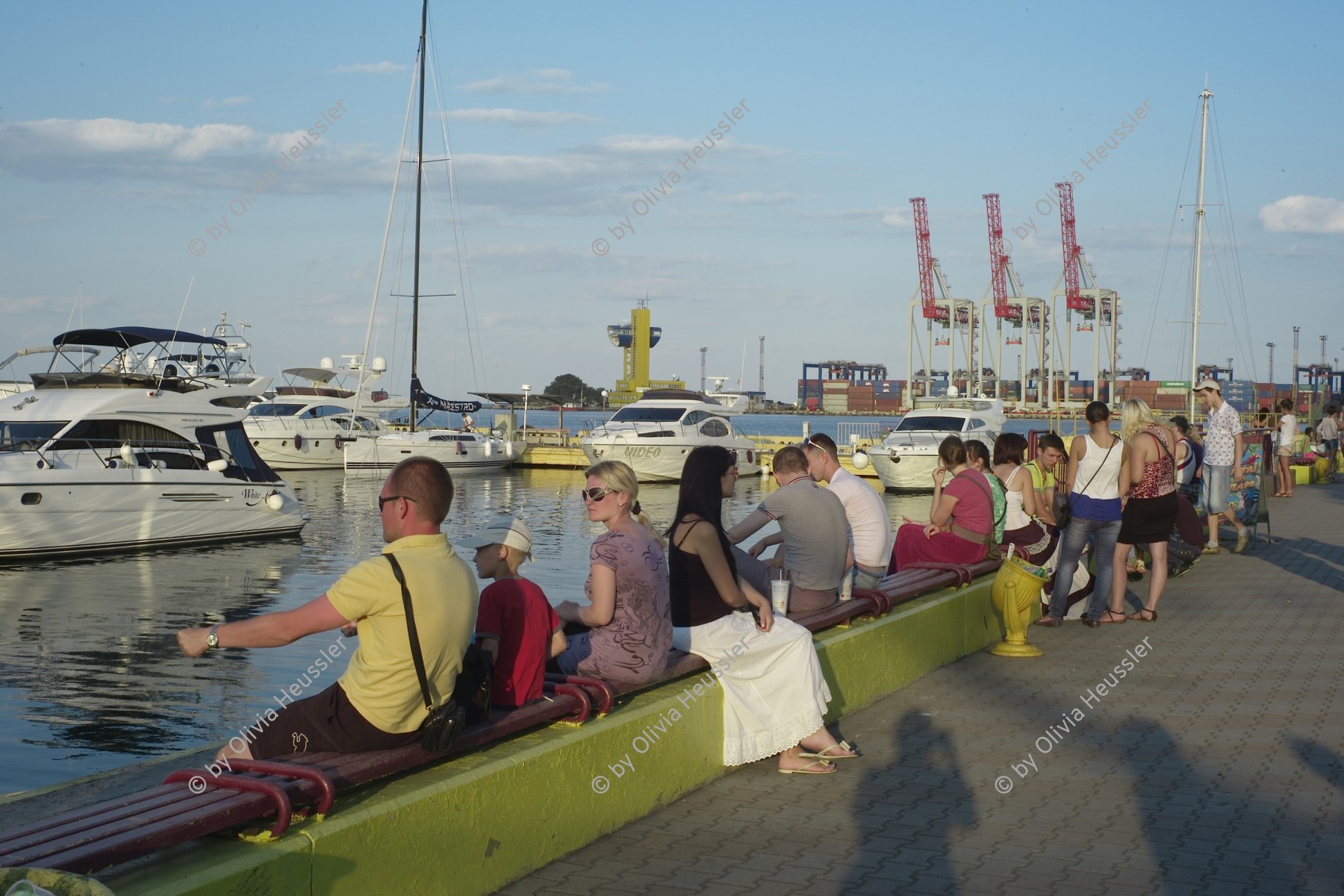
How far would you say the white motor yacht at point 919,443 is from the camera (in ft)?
122

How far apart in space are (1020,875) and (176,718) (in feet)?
23.7

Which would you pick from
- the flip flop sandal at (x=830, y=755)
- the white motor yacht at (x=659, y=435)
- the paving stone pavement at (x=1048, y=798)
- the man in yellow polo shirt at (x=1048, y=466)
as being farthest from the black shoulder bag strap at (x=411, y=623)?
the white motor yacht at (x=659, y=435)

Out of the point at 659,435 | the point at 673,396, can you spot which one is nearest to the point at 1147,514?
the point at 659,435

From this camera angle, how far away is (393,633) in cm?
426

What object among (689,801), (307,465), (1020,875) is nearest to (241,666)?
(689,801)

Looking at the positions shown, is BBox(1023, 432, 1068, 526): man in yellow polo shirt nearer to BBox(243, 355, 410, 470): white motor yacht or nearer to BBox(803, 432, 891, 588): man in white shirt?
BBox(803, 432, 891, 588): man in white shirt

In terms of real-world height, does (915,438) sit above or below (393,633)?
below

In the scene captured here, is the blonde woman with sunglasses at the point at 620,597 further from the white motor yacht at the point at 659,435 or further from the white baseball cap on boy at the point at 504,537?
the white motor yacht at the point at 659,435

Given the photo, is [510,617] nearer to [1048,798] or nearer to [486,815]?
[486,815]

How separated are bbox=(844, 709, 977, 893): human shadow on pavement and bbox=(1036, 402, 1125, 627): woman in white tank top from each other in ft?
12.7

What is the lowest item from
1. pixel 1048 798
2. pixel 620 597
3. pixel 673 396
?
pixel 1048 798

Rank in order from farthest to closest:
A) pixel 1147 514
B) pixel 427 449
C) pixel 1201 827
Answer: pixel 427 449, pixel 1147 514, pixel 1201 827

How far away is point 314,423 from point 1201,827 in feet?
152

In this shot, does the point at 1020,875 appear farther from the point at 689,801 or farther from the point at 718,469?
the point at 718,469
